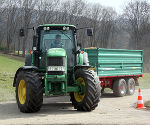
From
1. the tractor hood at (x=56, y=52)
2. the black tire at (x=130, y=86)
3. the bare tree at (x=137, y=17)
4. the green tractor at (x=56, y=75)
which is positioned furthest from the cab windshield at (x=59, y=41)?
the bare tree at (x=137, y=17)

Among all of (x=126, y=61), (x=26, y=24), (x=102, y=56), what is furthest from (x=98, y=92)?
(x=26, y=24)

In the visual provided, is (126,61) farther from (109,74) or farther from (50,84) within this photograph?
(50,84)

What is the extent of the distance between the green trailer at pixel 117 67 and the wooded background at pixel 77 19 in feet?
98.1

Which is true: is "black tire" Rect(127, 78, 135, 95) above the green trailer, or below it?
below

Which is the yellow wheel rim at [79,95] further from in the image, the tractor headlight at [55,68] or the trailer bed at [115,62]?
the trailer bed at [115,62]

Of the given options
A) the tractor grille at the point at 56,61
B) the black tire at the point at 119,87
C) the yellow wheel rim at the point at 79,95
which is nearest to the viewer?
the tractor grille at the point at 56,61

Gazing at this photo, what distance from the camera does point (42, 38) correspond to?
1068 cm

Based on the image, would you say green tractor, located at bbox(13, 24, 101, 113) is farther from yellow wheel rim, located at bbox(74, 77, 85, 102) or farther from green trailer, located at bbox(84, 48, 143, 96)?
green trailer, located at bbox(84, 48, 143, 96)

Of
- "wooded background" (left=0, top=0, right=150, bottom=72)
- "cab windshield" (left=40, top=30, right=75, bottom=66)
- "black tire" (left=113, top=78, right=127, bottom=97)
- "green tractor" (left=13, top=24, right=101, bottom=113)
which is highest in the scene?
"wooded background" (left=0, top=0, right=150, bottom=72)

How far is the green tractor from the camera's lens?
30.1 ft

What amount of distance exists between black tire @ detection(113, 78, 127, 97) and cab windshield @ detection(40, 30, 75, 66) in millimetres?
5030

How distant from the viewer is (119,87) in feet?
48.4

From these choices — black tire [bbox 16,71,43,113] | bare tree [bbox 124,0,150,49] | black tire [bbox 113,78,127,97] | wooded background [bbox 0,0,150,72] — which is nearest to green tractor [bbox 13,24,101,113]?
black tire [bbox 16,71,43,113]

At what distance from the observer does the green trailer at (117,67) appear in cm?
1395
